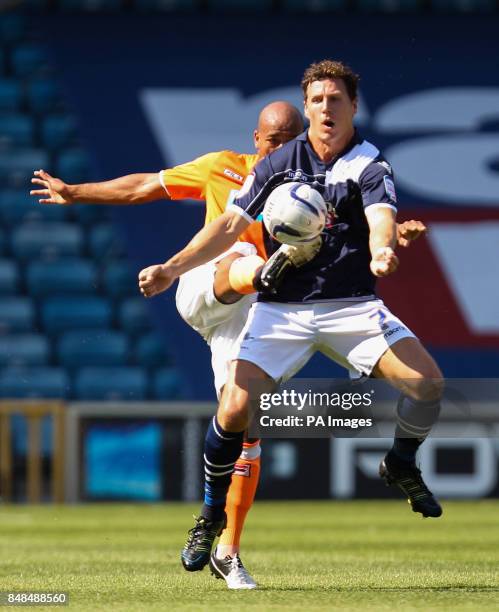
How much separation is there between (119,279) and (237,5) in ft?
11.9

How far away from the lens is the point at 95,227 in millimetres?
16578

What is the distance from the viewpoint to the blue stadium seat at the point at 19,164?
16656 millimetres

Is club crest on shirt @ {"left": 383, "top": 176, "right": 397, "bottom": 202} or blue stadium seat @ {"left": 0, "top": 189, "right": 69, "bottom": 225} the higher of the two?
club crest on shirt @ {"left": 383, "top": 176, "right": 397, "bottom": 202}

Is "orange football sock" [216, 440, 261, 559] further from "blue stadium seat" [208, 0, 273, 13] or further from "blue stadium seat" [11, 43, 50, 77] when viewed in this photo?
"blue stadium seat" [208, 0, 273, 13]

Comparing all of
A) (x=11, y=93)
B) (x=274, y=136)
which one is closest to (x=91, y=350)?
(x=11, y=93)

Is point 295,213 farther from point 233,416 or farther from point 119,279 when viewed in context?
point 119,279

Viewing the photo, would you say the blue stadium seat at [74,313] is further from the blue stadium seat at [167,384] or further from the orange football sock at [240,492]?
the orange football sock at [240,492]

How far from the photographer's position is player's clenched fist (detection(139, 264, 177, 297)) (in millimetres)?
5500

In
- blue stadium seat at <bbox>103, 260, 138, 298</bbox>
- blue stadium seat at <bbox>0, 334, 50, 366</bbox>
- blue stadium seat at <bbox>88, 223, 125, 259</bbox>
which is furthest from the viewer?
blue stadium seat at <bbox>88, 223, 125, 259</bbox>

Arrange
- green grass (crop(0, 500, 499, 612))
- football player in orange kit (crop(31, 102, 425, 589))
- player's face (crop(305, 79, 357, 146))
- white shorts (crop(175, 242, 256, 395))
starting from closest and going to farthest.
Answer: green grass (crop(0, 500, 499, 612)) < player's face (crop(305, 79, 357, 146)) < football player in orange kit (crop(31, 102, 425, 589)) < white shorts (crop(175, 242, 256, 395))

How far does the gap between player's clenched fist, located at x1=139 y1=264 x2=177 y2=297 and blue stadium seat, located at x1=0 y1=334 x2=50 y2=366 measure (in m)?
10.3

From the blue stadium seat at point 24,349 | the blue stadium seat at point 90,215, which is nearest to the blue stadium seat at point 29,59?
the blue stadium seat at point 90,215

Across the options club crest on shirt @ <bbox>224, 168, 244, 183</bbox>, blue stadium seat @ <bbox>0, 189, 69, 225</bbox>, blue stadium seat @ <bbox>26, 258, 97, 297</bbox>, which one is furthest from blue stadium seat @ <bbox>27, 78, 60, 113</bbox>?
club crest on shirt @ <bbox>224, 168, 244, 183</bbox>

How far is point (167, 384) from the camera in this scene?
51.7ft
